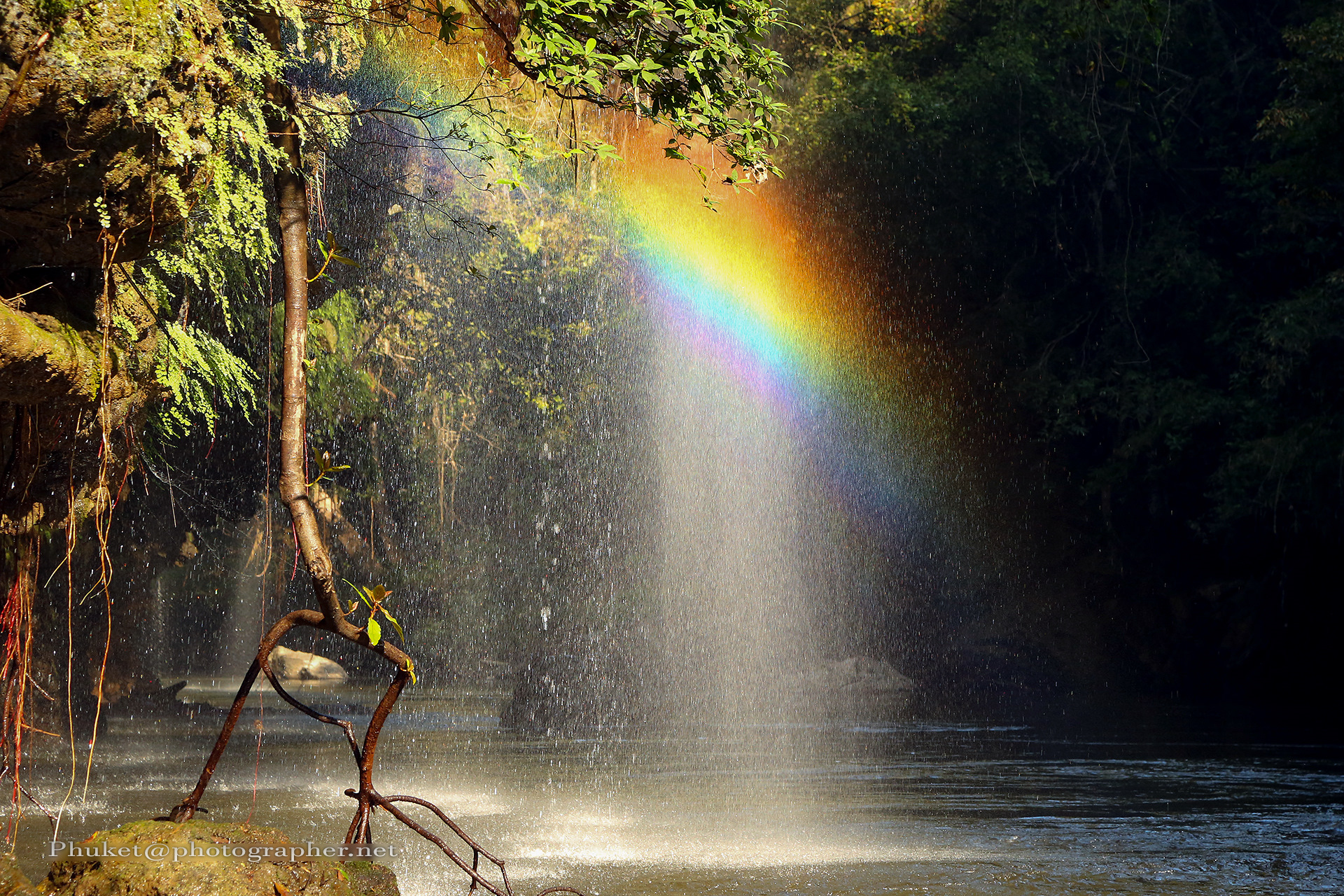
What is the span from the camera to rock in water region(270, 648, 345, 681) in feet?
109

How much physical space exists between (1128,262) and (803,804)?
1465cm

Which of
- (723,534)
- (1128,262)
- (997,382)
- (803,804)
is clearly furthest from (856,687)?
(803,804)

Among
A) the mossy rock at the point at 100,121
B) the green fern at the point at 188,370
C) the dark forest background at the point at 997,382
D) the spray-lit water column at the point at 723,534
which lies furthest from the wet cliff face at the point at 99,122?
the spray-lit water column at the point at 723,534

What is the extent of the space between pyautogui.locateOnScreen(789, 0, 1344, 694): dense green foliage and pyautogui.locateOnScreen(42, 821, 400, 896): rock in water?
57.2 ft

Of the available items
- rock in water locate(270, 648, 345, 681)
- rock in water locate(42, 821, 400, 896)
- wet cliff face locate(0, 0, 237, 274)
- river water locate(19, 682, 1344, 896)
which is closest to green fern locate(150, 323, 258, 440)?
wet cliff face locate(0, 0, 237, 274)

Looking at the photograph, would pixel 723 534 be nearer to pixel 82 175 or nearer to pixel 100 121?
pixel 82 175

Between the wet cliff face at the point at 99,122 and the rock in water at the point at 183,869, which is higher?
the wet cliff face at the point at 99,122

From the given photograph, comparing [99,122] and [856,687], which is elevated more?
[99,122]

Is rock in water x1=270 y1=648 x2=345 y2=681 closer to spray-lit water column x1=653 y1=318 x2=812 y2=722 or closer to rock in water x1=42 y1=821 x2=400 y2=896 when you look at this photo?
spray-lit water column x1=653 y1=318 x2=812 y2=722

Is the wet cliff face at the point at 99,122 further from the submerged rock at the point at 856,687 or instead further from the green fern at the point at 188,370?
the submerged rock at the point at 856,687

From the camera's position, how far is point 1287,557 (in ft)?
67.7

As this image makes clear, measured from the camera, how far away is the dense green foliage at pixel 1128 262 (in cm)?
2005

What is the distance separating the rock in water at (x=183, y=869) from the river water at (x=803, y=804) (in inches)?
78.0

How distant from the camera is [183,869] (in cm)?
367
